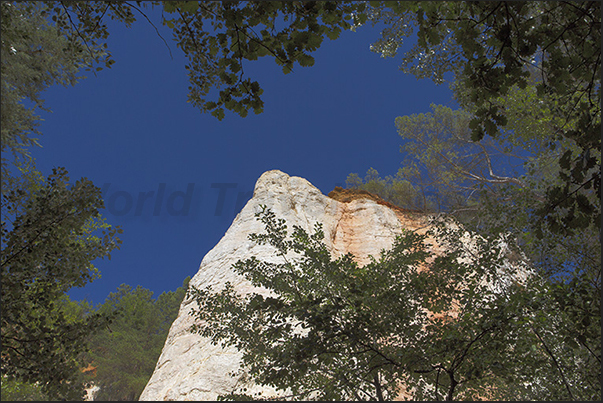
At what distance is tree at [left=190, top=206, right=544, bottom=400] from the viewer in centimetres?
340

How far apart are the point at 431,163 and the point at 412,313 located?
41.1 ft

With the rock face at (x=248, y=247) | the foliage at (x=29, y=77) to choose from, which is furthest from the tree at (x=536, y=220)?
the foliage at (x=29, y=77)

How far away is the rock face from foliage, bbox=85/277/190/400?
295 inches

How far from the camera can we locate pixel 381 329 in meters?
3.95

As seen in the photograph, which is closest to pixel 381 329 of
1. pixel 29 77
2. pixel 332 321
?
pixel 332 321

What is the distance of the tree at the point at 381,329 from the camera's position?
3.40 metres

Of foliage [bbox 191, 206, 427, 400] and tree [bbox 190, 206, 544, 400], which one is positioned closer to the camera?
tree [bbox 190, 206, 544, 400]

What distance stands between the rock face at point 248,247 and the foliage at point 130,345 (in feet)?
24.6

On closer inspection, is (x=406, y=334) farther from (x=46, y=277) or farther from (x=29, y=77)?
(x=29, y=77)

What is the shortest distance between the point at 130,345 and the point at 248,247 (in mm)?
12970

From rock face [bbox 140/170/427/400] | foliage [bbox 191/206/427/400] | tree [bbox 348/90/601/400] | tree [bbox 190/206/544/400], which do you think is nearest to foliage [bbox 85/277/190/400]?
rock face [bbox 140/170/427/400]

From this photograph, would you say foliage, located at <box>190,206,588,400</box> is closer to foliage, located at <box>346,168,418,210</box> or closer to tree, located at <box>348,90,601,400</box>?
tree, located at <box>348,90,601,400</box>

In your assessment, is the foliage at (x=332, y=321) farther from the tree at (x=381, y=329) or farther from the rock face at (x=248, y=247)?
the rock face at (x=248, y=247)

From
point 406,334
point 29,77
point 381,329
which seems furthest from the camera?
point 29,77
